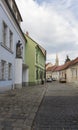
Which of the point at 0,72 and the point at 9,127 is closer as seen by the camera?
the point at 9,127

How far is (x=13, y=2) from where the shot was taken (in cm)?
2728

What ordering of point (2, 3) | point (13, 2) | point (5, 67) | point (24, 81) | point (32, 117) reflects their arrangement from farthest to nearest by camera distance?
point (24, 81) < point (13, 2) < point (5, 67) < point (2, 3) < point (32, 117)

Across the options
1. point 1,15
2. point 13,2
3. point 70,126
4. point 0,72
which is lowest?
point 70,126

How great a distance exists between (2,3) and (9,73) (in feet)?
25.6

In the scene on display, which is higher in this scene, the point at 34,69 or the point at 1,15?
the point at 1,15

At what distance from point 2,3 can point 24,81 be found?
18768mm

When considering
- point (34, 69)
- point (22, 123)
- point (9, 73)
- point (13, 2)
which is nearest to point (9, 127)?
point (22, 123)

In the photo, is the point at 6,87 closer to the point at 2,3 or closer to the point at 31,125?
the point at 2,3

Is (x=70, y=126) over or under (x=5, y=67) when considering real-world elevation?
under

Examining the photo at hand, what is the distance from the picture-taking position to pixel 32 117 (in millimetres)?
8836

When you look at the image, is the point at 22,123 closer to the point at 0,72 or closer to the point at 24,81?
the point at 0,72

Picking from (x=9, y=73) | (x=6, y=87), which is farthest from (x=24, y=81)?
(x=6, y=87)

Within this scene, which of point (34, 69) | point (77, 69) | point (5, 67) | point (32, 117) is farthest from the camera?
point (77, 69)

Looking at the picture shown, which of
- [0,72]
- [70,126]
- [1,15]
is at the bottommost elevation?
[70,126]
